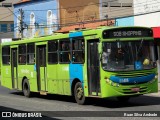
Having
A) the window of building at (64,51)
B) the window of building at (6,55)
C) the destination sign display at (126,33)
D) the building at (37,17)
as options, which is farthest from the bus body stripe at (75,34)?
the building at (37,17)

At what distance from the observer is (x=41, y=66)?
68.5 ft

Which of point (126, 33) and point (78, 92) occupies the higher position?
point (126, 33)

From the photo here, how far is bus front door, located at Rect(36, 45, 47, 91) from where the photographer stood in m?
20.6

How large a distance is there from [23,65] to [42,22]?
29.1 meters

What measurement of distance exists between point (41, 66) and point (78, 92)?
3.81m

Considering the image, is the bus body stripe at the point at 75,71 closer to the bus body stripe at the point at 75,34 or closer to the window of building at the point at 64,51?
the window of building at the point at 64,51

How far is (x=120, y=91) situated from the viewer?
52.2 feet

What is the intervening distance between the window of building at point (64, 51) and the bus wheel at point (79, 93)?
1.21m

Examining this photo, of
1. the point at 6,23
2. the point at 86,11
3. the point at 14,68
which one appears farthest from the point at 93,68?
the point at 6,23

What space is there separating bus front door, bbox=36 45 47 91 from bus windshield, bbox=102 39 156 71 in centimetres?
520

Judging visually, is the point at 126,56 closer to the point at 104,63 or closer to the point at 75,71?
the point at 104,63

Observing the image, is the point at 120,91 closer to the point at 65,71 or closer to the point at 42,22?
the point at 65,71

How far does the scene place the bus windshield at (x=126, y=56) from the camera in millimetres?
A: 15945

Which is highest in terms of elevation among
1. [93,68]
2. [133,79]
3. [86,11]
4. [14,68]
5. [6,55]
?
[86,11]
